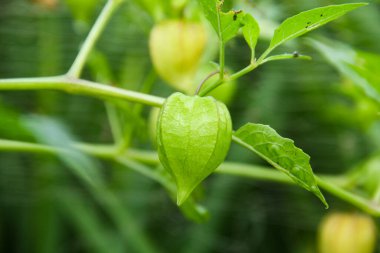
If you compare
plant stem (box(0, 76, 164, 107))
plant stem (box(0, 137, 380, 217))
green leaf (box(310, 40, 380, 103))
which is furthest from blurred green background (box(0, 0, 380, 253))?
plant stem (box(0, 76, 164, 107))

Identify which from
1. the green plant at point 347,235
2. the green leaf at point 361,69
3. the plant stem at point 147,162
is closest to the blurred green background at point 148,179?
the green plant at point 347,235

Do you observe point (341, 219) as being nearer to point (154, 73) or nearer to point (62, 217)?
point (154, 73)

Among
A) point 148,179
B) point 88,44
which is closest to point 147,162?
point 88,44

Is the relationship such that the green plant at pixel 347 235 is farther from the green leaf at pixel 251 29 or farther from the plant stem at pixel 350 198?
the green leaf at pixel 251 29

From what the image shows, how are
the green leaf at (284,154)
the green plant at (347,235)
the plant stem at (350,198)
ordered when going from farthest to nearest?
the green plant at (347,235) < the plant stem at (350,198) < the green leaf at (284,154)

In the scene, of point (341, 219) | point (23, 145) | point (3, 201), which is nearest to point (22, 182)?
point (3, 201)

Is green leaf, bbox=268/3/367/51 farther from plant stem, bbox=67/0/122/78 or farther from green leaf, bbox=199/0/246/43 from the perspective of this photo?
plant stem, bbox=67/0/122/78
